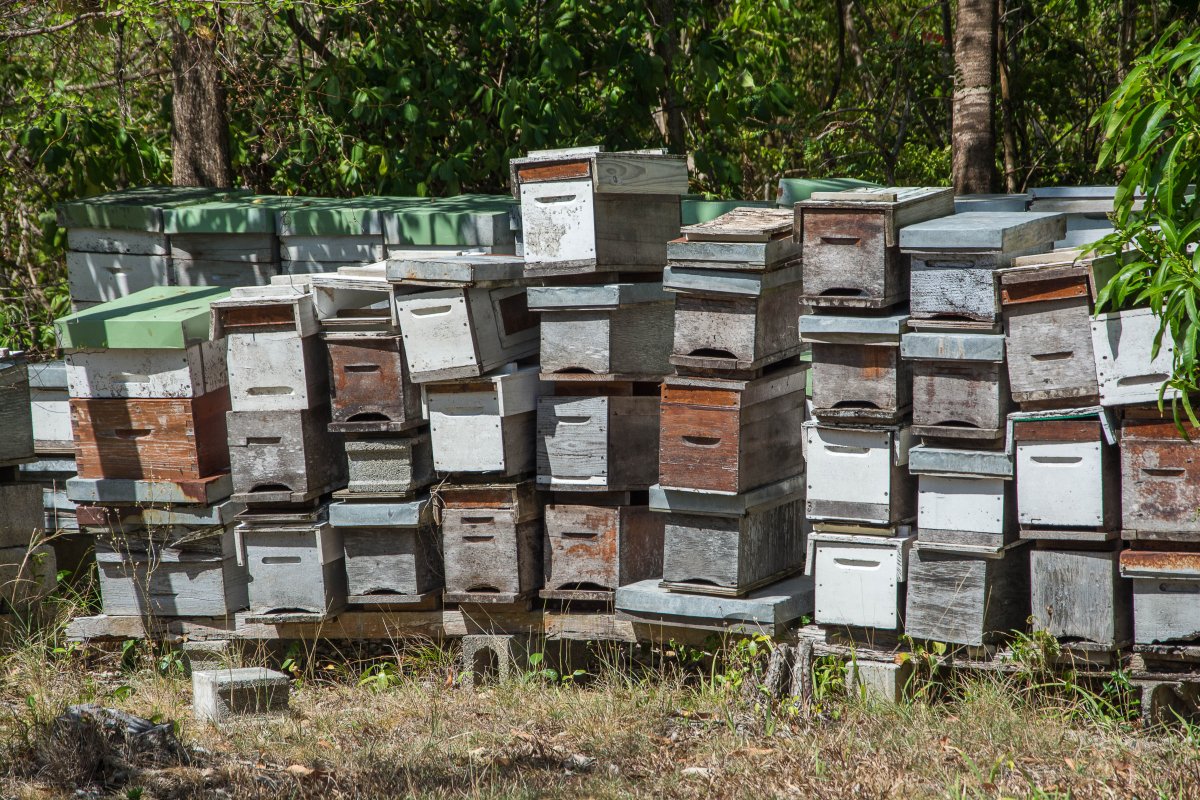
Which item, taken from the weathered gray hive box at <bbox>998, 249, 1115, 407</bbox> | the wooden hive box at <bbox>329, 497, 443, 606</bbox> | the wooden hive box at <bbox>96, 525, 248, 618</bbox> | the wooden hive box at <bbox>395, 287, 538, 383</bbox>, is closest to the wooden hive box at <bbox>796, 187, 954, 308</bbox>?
the weathered gray hive box at <bbox>998, 249, 1115, 407</bbox>

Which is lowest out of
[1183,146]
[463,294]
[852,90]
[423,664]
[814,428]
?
[423,664]

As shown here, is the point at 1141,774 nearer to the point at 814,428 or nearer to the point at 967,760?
the point at 967,760

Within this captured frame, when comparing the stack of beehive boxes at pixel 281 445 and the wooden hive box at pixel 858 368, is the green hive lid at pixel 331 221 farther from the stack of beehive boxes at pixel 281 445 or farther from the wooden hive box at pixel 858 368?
the wooden hive box at pixel 858 368

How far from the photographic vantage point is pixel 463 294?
5.07 metres

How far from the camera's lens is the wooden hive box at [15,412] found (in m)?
5.62

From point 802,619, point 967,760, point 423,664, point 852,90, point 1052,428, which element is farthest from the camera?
point 852,90

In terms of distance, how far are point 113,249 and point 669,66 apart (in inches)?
175

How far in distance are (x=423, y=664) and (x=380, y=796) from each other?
1.52 meters

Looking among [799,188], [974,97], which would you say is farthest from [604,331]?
[974,97]

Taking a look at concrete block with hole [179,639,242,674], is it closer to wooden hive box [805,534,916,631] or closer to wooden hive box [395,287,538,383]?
wooden hive box [395,287,538,383]

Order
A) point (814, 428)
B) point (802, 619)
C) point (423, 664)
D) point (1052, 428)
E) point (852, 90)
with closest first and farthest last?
point (1052, 428) → point (814, 428) → point (802, 619) → point (423, 664) → point (852, 90)

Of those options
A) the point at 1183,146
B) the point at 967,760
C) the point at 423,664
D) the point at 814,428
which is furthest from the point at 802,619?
the point at 1183,146

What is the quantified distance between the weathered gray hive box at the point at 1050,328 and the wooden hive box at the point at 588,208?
61.6 inches

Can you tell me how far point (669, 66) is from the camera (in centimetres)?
930
